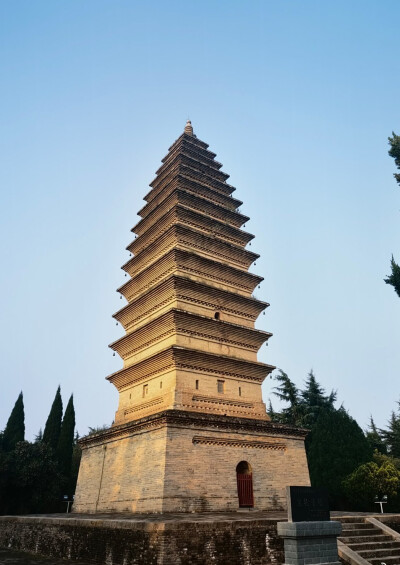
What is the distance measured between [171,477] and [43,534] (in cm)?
425

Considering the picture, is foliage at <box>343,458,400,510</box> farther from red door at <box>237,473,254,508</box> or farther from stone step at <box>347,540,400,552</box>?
stone step at <box>347,540,400,552</box>

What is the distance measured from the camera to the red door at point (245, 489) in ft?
48.0

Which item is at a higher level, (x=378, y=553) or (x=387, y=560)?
(x=378, y=553)

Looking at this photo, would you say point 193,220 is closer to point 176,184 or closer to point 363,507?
point 176,184

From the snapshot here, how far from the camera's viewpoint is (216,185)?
2433 cm

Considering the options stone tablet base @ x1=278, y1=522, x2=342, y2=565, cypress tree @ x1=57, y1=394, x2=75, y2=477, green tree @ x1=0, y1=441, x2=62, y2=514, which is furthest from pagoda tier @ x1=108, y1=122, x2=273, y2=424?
cypress tree @ x1=57, y1=394, x2=75, y2=477

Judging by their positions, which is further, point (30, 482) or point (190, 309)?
point (30, 482)

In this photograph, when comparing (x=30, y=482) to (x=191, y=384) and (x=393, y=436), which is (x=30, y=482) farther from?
(x=393, y=436)

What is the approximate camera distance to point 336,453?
23.0 m

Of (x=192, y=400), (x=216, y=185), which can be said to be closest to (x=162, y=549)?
(x=192, y=400)

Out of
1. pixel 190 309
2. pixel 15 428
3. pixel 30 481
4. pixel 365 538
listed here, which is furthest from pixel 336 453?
pixel 15 428

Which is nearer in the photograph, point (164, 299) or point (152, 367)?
point (152, 367)

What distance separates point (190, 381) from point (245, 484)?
13.5 ft

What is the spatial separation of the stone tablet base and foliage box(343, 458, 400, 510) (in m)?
13.4
